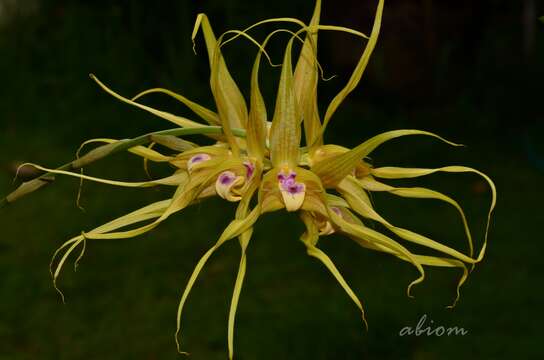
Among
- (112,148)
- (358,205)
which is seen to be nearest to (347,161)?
(358,205)

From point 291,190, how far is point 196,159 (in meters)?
0.10

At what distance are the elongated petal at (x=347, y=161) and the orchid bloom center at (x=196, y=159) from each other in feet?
0.34

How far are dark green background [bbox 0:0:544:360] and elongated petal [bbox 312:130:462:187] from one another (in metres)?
0.77

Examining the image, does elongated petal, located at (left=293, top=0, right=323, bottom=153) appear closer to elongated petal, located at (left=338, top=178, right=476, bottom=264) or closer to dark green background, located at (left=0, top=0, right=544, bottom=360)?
elongated petal, located at (left=338, top=178, right=476, bottom=264)

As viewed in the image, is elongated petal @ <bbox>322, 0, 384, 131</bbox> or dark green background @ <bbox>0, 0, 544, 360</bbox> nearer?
elongated petal @ <bbox>322, 0, 384, 131</bbox>

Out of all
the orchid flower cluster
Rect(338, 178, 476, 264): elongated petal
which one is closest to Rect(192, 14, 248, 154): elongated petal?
the orchid flower cluster

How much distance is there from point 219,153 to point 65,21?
2.89 m

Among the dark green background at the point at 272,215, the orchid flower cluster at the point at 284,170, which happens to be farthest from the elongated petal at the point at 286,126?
the dark green background at the point at 272,215

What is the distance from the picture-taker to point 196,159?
2.56 feet

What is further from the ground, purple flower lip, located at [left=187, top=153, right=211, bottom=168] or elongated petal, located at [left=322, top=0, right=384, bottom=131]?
elongated petal, located at [left=322, top=0, right=384, bottom=131]

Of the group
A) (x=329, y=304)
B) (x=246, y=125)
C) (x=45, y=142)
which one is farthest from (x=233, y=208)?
(x=246, y=125)

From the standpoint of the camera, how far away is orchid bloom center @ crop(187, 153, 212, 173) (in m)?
0.77

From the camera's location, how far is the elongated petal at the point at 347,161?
0.72 metres

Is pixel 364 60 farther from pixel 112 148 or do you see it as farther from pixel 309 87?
pixel 112 148
